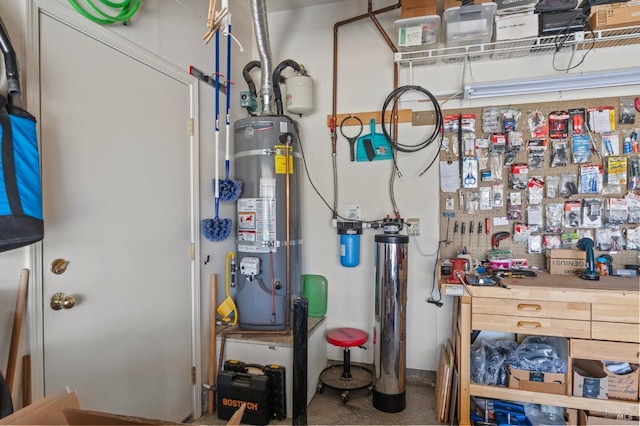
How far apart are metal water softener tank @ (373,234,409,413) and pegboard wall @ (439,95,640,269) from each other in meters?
0.51

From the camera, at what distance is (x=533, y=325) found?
6.36 ft

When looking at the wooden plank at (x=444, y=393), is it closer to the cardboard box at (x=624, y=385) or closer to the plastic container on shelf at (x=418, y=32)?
the cardboard box at (x=624, y=385)

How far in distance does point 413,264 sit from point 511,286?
804 mm

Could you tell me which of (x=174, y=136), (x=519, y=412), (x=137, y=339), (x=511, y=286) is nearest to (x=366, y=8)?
(x=174, y=136)

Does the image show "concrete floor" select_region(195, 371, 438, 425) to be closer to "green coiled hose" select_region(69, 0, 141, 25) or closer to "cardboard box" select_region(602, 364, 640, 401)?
"cardboard box" select_region(602, 364, 640, 401)

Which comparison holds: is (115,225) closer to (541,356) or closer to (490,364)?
(490,364)

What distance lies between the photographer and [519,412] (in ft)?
7.00

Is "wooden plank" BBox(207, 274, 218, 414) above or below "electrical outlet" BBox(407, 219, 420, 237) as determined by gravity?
below

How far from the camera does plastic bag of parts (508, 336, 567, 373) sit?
2.03m

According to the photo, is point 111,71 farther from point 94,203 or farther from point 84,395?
point 84,395

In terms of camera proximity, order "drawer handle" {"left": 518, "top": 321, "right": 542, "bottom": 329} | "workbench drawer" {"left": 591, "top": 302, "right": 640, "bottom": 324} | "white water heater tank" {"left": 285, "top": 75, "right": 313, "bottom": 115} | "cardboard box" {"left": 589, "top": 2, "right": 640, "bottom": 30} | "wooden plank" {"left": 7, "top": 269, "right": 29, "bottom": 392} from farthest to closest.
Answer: "white water heater tank" {"left": 285, "top": 75, "right": 313, "bottom": 115}, "cardboard box" {"left": 589, "top": 2, "right": 640, "bottom": 30}, "drawer handle" {"left": 518, "top": 321, "right": 542, "bottom": 329}, "workbench drawer" {"left": 591, "top": 302, "right": 640, "bottom": 324}, "wooden plank" {"left": 7, "top": 269, "right": 29, "bottom": 392}

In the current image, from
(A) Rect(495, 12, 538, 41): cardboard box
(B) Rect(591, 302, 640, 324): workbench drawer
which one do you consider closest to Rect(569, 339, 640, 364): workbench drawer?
(B) Rect(591, 302, 640, 324): workbench drawer

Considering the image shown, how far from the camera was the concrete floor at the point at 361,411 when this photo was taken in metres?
2.21

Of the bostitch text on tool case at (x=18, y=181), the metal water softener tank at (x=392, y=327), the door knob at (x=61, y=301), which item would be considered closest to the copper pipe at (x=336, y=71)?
the metal water softener tank at (x=392, y=327)
